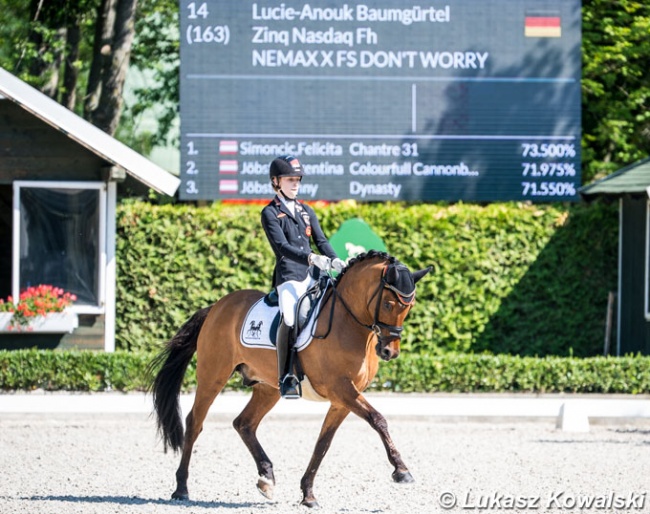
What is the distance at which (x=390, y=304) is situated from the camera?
8.29 m

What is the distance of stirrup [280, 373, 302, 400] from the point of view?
8914mm

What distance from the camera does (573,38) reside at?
1761 cm

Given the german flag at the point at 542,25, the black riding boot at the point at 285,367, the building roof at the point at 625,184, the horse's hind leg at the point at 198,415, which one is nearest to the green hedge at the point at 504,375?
the building roof at the point at 625,184

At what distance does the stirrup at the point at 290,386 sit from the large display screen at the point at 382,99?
8.15 m

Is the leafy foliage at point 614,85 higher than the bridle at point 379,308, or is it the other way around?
the leafy foliage at point 614,85

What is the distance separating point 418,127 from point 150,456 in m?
7.44

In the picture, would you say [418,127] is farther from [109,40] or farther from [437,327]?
[109,40]

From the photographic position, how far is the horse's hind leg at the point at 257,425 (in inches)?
352

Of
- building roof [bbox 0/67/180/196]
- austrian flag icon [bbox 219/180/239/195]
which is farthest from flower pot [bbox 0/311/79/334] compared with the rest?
austrian flag icon [bbox 219/180/239/195]

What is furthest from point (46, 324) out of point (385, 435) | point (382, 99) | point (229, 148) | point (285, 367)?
point (385, 435)

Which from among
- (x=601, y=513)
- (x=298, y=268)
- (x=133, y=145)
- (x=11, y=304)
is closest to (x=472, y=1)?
(x=11, y=304)

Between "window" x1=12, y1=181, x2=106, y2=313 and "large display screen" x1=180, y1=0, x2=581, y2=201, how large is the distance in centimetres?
142

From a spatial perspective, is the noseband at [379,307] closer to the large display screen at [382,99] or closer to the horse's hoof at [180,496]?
the horse's hoof at [180,496]

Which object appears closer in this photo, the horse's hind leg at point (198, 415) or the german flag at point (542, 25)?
the horse's hind leg at point (198, 415)
